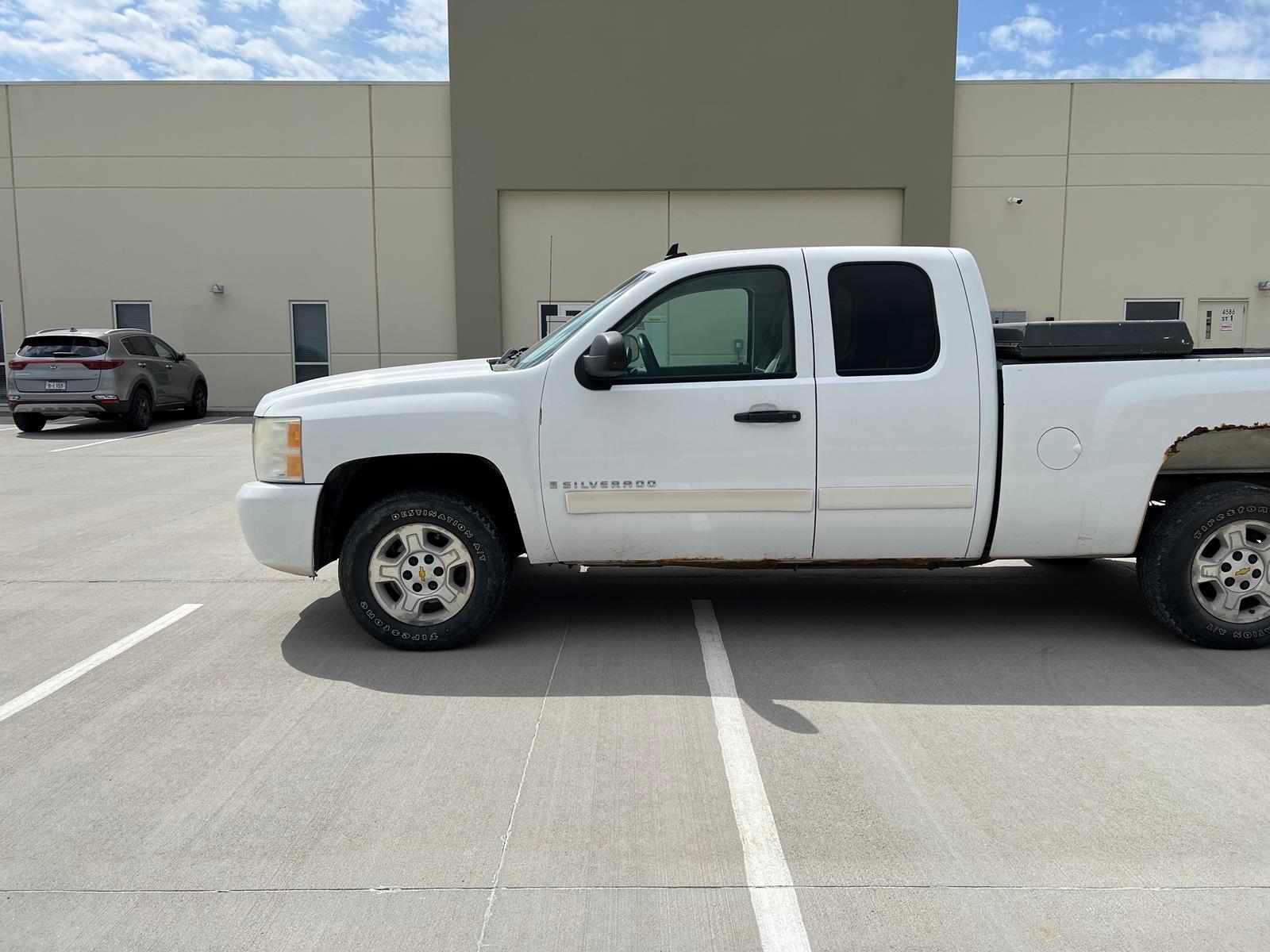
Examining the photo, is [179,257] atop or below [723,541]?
atop

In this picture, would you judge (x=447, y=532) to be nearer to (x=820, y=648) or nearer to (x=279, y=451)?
(x=279, y=451)

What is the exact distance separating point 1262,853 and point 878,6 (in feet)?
66.2

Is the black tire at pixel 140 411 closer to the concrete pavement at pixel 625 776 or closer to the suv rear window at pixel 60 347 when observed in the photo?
the suv rear window at pixel 60 347

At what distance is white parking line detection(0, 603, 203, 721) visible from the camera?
4.66m

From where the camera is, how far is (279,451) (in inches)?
211

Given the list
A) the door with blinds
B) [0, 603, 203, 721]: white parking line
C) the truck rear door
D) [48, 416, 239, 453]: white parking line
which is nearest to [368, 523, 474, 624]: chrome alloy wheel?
[0, 603, 203, 721]: white parking line

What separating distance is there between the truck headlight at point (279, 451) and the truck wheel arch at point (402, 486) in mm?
189

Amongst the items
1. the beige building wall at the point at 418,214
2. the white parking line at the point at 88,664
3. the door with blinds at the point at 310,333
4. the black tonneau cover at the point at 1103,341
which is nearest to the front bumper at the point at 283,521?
the white parking line at the point at 88,664

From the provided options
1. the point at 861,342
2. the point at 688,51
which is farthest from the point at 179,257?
the point at 861,342

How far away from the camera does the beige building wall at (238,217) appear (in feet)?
70.7

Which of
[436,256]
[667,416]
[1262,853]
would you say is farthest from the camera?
[436,256]

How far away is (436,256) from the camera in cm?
2172

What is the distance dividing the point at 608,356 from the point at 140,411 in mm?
14972

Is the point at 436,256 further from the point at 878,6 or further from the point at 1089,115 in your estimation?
the point at 1089,115
